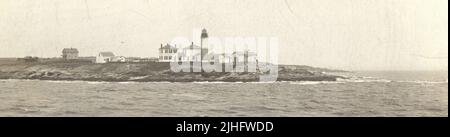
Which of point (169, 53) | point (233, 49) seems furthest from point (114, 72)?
point (233, 49)

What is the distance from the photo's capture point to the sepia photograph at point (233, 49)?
32.1ft

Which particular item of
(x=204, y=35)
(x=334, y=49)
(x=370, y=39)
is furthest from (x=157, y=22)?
(x=370, y=39)

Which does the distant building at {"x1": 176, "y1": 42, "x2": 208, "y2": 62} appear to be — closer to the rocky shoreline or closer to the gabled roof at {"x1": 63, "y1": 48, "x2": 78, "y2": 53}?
the rocky shoreline

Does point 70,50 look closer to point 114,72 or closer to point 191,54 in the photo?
point 114,72

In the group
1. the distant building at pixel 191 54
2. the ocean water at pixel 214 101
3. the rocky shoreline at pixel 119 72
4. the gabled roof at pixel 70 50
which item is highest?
the gabled roof at pixel 70 50

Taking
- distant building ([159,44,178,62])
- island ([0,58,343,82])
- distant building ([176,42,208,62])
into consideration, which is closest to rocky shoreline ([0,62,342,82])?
island ([0,58,343,82])

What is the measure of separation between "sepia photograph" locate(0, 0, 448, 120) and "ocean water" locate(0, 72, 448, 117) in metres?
0.03

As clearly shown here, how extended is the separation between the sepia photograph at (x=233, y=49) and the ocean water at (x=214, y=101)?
0.09ft

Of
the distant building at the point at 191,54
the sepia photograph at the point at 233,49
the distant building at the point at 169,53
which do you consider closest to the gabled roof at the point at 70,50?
the sepia photograph at the point at 233,49

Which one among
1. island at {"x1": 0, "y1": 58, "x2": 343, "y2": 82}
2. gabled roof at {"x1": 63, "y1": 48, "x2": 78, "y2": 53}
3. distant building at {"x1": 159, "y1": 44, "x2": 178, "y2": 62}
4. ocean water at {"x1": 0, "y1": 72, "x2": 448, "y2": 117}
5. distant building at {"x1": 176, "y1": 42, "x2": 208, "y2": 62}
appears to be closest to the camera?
ocean water at {"x1": 0, "y1": 72, "x2": 448, "y2": 117}

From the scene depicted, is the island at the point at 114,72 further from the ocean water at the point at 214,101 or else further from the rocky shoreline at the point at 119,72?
the ocean water at the point at 214,101

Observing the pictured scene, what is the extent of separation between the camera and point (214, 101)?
34.0 feet

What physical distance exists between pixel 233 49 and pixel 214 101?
5.67 feet

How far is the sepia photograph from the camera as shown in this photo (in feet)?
32.1
